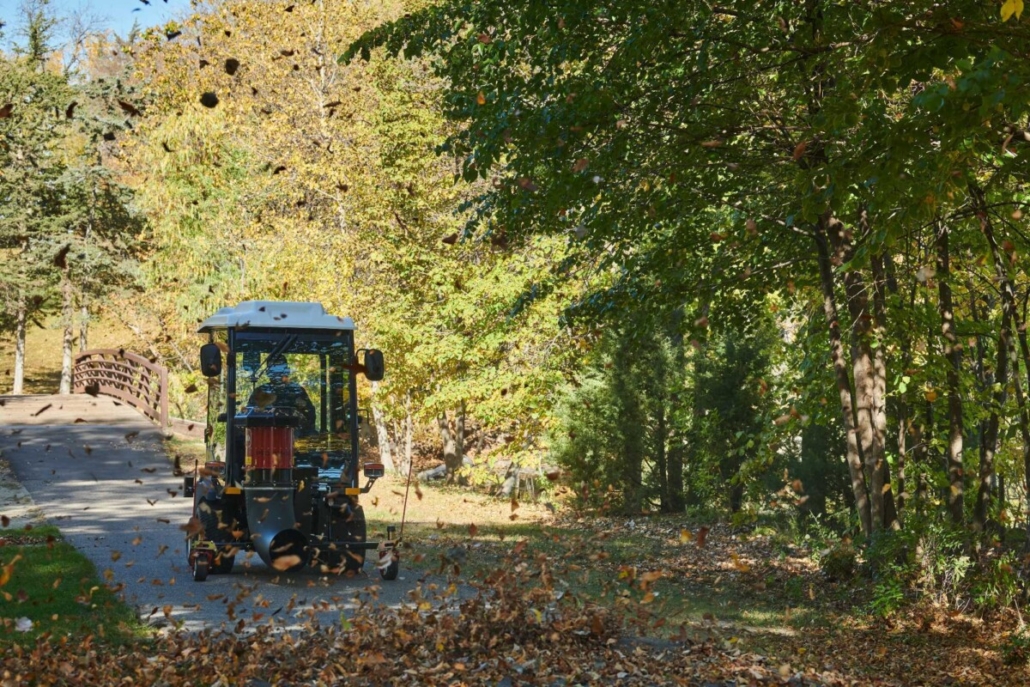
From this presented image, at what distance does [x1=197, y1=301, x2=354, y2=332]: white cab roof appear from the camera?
1096 centimetres

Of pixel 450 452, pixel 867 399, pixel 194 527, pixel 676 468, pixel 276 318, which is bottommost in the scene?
pixel 194 527

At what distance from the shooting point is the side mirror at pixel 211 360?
34.4 feet

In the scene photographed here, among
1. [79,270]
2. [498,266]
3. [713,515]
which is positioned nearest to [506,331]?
[498,266]

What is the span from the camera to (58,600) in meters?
9.49

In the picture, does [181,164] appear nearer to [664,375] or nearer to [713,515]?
[664,375]

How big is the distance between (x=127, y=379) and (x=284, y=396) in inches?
878

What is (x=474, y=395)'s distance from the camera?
66.0 feet

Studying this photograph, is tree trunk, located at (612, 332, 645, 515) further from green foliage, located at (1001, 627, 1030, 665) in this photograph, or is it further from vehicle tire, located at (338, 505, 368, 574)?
green foliage, located at (1001, 627, 1030, 665)

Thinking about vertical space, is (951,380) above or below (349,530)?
above

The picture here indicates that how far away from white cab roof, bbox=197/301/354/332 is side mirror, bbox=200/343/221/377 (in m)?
0.42

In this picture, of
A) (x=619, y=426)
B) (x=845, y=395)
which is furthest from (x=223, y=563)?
(x=619, y=426)

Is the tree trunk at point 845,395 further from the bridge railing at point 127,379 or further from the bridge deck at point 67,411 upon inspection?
the bridge deck at point 67,411

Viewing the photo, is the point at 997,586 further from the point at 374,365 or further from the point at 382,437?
the point at 382,437

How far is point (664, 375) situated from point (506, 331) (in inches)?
123
